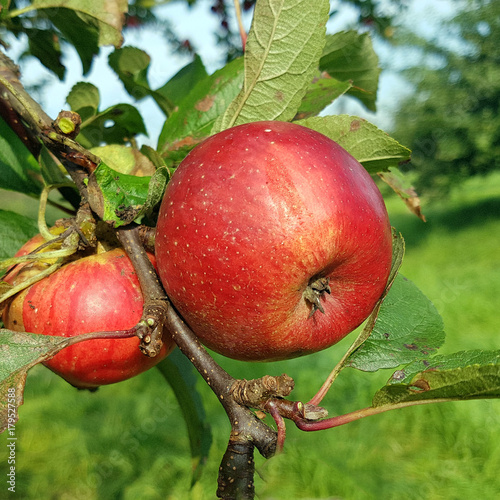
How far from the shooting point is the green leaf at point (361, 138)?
538 mm

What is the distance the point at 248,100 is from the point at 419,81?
8.69m

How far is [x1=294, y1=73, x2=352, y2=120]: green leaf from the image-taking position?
593mm

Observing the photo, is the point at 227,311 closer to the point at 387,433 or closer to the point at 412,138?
the point at 387,433

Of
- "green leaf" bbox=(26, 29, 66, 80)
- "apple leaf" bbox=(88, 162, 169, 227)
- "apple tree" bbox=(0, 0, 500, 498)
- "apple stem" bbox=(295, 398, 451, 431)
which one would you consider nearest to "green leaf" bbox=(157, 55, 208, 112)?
"apple tree" bbox=(0, 0, 500, 498)

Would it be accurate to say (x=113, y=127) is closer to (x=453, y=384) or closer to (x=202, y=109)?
(x=202, y=109)

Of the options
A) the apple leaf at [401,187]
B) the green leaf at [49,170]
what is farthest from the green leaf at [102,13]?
the apple leaf at [401,187]

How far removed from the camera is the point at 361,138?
0.55 m

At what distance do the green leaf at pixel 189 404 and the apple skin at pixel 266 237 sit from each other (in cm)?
26

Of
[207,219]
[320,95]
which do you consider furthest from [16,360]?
[320,95]

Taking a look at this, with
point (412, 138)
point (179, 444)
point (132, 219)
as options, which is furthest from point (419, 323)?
point (412, 138)

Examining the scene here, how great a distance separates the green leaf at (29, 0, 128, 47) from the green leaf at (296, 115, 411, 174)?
0.35m

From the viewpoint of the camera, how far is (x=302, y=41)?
521 millimetres

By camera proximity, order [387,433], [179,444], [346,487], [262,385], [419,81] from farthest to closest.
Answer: [419,81]
[387,433]
[179,444]
[346,487]
[262,385]

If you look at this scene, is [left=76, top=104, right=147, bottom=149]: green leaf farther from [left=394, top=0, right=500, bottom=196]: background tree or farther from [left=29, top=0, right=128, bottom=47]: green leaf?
[left=394, top=0, right=500, bottom=196]: background tree
